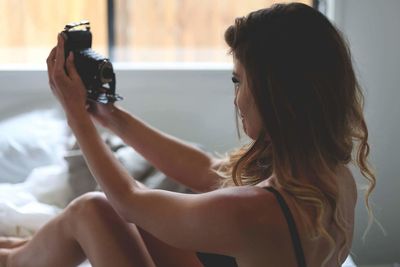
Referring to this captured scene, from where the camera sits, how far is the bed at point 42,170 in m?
1.58

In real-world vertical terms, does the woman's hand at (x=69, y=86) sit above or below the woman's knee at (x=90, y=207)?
above

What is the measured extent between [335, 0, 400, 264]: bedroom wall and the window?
22 cm

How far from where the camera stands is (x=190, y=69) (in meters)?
1.99

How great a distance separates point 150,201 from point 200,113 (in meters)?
0.88

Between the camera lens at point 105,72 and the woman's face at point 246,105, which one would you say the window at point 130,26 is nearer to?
the camera lens at point 105,72

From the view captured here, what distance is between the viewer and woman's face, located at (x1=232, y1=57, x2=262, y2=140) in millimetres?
1146

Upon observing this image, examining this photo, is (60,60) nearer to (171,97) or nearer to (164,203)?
(164,203)

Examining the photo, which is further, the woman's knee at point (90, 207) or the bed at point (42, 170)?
the bed at point (42, 170)

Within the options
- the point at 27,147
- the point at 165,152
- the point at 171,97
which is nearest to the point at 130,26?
the point at 171,97

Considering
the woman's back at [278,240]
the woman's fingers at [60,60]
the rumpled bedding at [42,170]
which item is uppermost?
the woman's fingers at [60,60]

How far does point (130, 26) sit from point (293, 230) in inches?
45.1

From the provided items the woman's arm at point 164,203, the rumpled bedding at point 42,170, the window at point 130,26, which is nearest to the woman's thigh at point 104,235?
the woman's arm at point 164,203

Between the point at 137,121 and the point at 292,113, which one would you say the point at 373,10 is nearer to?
the point at 137,121

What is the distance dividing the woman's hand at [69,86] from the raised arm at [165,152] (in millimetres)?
245
